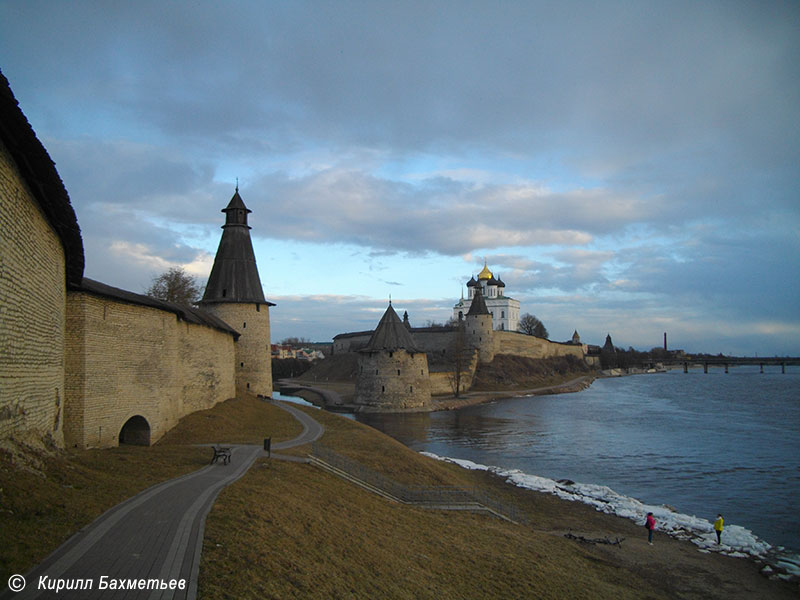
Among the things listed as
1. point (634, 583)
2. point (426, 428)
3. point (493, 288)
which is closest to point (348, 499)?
point (634, 583)

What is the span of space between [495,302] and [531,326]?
14.6 metres

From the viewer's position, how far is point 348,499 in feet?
42.5

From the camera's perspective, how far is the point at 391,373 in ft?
Answer: 155

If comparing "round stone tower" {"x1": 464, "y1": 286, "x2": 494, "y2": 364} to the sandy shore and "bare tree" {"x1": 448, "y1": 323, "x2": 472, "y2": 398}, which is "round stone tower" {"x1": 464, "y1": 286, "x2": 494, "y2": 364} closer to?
"bare tree" {"x1": 448, "y1": 323, "x2": 472, "y2": 398}

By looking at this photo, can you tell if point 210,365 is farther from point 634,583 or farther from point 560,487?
point 634,583

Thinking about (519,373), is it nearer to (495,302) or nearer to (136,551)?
(495,302)

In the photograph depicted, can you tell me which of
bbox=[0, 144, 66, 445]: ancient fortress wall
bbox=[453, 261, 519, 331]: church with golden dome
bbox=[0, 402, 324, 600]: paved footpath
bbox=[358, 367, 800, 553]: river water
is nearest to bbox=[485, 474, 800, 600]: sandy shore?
bbox=[358, 367, 800, 553]: river water

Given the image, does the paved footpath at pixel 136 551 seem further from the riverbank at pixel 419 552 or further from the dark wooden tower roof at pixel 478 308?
the dark wooden tower roof at pixel 478 308

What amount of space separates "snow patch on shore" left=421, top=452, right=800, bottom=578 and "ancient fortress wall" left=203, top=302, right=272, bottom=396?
13.6 meters

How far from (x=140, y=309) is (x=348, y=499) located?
810 centimetres

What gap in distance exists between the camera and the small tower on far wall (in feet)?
99.9

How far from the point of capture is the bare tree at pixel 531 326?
114375 mm

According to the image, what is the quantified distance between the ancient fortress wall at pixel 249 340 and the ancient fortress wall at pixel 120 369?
9529mm

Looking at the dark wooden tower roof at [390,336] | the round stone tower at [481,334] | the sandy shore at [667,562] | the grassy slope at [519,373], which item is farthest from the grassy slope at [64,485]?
the round stone tower at [481,334]
